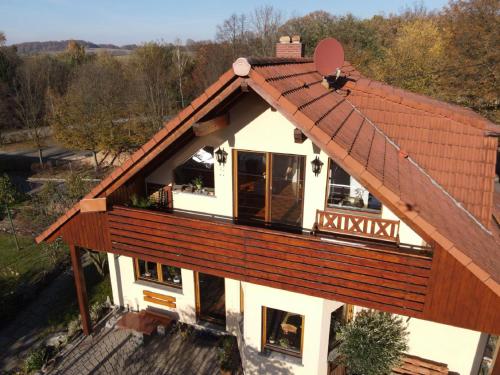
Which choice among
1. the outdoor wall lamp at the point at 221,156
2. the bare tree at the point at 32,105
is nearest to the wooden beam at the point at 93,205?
the outdoor wall lamp at the point at 221,156

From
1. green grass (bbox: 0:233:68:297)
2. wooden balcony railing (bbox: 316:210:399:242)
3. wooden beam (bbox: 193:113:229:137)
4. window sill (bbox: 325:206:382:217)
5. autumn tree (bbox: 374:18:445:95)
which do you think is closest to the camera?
wooden beam (bbox: 193:113:229:137)

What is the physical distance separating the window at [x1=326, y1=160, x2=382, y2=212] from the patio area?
5.63 m

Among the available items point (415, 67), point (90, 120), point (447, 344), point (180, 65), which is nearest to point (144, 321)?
point (447, 344)

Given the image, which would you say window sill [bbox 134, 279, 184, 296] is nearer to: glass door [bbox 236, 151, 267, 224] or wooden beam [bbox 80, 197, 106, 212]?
glass door [bbox 236, 151, 267, 224]

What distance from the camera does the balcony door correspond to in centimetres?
848

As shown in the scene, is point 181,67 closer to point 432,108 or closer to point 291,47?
point 291,47

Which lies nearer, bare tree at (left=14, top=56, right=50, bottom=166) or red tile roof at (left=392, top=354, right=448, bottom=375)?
red tile roof at (left=392, top=354, right=448, bottom=375)

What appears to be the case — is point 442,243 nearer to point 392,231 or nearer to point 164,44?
point 392,231

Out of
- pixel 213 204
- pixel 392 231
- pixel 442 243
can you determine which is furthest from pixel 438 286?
pixel 213 204

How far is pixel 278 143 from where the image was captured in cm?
809

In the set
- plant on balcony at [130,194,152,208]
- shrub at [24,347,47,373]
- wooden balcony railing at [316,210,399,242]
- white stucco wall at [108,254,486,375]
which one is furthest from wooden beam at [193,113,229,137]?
shrub at [24,347,47,373]

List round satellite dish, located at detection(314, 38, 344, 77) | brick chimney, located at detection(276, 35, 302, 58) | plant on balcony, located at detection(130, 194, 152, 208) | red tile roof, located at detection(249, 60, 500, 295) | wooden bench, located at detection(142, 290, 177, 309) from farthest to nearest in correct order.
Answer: brick chimney, located at detection(276, 35, 302, 58), wooden bench, located at detection(142, 290, 177, 309), round satellite dish, located at detection(314, 38, 344, 77), plant on balcony, located at detection(130, 194, 152, 208), red tile roof, located at detection(249, 60, 500, 295)

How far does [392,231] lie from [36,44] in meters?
218

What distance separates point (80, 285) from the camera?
396 inches
